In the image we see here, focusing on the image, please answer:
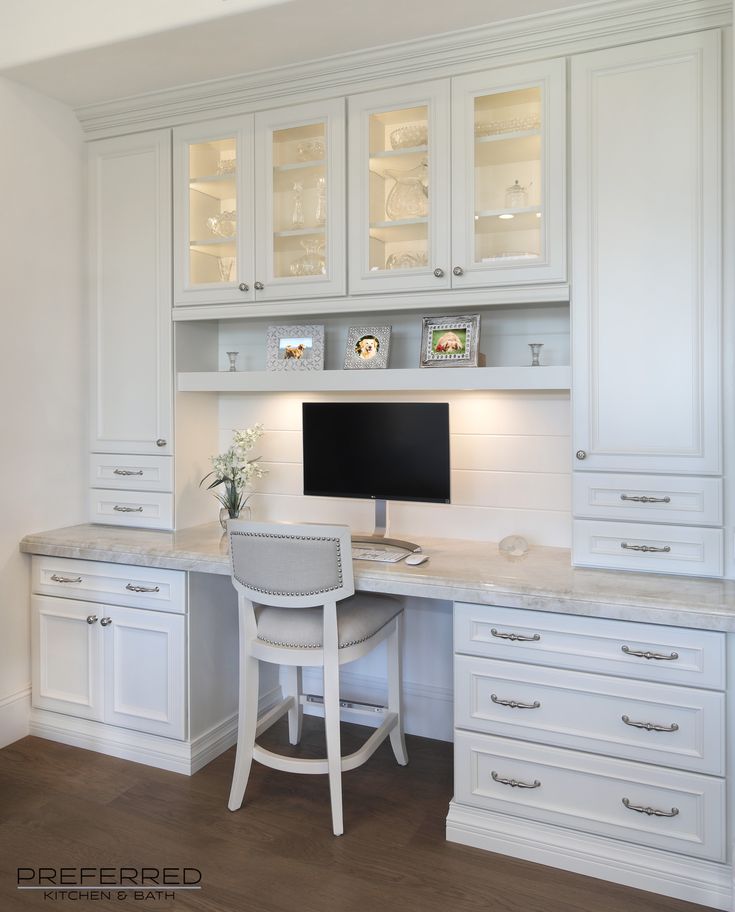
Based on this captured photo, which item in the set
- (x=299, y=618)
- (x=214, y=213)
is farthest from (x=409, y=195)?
(x=299, y=618)

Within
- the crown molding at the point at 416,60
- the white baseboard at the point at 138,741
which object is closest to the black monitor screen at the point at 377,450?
the white baseboard at the point at 138,741

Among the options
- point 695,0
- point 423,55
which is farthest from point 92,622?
point 695,0

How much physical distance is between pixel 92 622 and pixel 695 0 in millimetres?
3000

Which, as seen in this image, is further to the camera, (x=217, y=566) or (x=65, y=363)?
(x=65, y=363)

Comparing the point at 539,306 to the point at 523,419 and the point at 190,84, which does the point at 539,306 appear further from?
the point at 190,84

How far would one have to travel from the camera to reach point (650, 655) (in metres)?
2.05

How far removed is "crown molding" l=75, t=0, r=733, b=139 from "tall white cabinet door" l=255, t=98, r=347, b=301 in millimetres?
92

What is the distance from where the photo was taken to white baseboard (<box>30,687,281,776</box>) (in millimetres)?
2760

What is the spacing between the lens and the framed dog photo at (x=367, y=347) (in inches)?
113

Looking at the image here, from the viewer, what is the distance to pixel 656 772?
2.05m

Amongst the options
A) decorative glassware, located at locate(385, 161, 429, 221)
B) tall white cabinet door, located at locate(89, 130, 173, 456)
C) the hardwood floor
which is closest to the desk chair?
the hardwood floor

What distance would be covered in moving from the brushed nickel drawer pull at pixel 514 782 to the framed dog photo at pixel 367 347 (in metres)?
1.51

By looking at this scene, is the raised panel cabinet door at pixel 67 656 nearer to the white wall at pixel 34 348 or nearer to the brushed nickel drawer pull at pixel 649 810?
the white wall at pixel 34 348

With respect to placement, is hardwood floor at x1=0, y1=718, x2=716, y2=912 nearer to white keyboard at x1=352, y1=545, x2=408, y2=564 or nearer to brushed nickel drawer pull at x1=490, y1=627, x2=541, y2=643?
brushed nickel drawer pull at x1=490, y1=627, x2=541, y2=643
